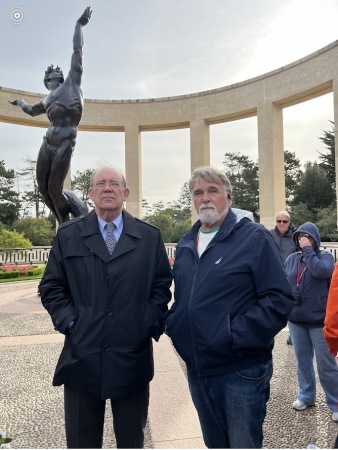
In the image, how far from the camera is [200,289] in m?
2.04

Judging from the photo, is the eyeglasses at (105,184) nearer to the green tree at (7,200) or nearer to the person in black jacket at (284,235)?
the person in black jacket at (284,235)

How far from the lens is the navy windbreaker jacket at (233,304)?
197 cm

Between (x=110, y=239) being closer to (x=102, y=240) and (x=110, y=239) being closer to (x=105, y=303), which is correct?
(x=102, y=240)

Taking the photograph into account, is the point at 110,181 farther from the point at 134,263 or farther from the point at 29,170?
the point at 29,170

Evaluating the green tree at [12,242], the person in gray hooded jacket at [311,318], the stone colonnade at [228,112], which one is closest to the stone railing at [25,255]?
the green tree at [12,242]

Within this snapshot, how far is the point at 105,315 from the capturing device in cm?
212

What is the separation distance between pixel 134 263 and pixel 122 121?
22381 mm

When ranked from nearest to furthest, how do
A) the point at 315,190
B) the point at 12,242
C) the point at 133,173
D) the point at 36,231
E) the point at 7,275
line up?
1. the point at 7,275
2. the point at 12,242
3. the point at 133,173
4. the point at 36,231
5. the point at 315,190

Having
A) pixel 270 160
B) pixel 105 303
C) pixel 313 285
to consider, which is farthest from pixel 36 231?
pixel 105 303

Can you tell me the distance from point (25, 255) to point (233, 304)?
21209 mm

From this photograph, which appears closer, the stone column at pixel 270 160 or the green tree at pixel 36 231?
the stone column at pixel 270 160

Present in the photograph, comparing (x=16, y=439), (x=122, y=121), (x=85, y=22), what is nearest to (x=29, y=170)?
(x=122, y=121)

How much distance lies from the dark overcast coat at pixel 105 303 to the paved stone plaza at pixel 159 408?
1106 millimetres

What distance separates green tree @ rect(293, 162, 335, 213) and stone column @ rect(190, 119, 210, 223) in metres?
18.4
